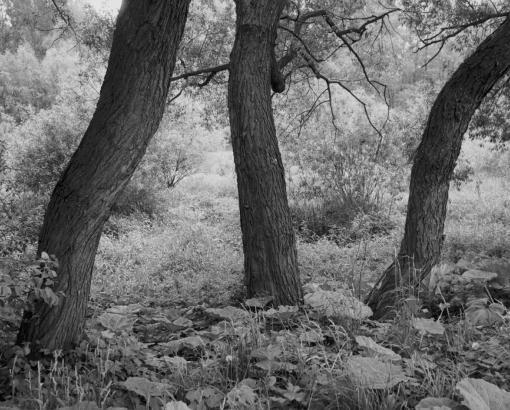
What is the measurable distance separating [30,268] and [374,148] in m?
11.1

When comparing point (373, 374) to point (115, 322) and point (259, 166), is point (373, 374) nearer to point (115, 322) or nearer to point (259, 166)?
point (115, 322)

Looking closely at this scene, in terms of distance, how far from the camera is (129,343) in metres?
3.18

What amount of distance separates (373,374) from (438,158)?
295 cm

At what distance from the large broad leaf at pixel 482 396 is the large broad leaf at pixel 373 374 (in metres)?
0.31

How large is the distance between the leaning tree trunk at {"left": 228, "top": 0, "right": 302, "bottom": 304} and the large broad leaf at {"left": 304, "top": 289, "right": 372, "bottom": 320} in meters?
1.00

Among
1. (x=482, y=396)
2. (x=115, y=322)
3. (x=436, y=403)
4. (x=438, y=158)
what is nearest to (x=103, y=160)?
(x=115, y=322)

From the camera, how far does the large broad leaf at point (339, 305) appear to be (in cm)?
329

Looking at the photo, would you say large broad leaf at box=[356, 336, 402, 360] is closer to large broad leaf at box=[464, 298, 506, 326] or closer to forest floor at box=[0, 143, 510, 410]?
forest floor at box=[0, 143, 510, 410]

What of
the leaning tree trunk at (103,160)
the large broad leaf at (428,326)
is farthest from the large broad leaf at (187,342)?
the large broad leaf at (428,326)

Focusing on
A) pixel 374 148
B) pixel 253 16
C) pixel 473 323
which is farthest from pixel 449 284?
pixel 374 148

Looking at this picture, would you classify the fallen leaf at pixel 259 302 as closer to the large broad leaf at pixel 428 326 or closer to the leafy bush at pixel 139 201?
the large broad leaf at pixel 428 326

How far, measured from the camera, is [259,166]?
4812 mm

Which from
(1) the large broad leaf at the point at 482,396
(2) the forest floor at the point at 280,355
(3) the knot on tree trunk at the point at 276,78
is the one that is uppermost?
(3) the knot on tree trunk at the point at 276,78

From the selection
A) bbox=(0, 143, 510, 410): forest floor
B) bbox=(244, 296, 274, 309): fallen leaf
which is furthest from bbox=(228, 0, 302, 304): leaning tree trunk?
bbox=(0, 143, 510, 410): forest floor
